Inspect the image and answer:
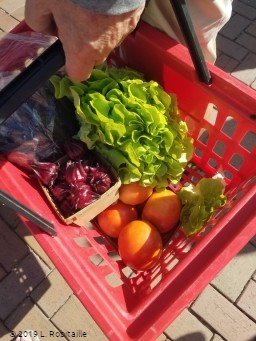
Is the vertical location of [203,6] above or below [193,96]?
above

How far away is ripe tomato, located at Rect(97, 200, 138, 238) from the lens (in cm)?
134

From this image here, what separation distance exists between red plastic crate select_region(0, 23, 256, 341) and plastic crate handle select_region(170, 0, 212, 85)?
0.04m

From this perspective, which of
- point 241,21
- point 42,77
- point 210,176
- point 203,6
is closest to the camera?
point 42,77

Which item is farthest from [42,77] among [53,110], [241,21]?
[241,21]

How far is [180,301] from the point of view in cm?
88

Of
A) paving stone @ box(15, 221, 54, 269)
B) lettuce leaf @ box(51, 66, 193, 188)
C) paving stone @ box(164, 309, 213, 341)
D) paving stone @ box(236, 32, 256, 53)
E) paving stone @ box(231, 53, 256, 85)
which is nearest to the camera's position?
lettuce leaf @ box(51, 66, 193, 188)

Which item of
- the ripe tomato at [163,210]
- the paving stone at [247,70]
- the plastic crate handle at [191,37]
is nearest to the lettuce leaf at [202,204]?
the ripe tomato at [163,210]

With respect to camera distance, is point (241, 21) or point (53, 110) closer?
point (53, 110)

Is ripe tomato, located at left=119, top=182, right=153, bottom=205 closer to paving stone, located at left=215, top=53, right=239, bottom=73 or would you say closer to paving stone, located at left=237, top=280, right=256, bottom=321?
paving stone, located at left=237, top=280, right=256, bottom=321

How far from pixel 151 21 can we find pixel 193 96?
0.26 meters

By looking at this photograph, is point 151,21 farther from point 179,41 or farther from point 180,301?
point 180,301

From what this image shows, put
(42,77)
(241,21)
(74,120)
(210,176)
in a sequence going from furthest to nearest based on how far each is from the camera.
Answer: (241,21) < (210,176) < (74,120) < (42,77)

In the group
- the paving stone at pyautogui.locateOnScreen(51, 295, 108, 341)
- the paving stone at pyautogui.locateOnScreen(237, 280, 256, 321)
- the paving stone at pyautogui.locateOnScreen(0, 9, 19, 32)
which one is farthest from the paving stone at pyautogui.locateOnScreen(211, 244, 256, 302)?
the paving stone at pyautogui.locateOnScreen(0, 9, 19, 32)

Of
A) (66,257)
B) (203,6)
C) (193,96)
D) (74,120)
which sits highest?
(203,6)
